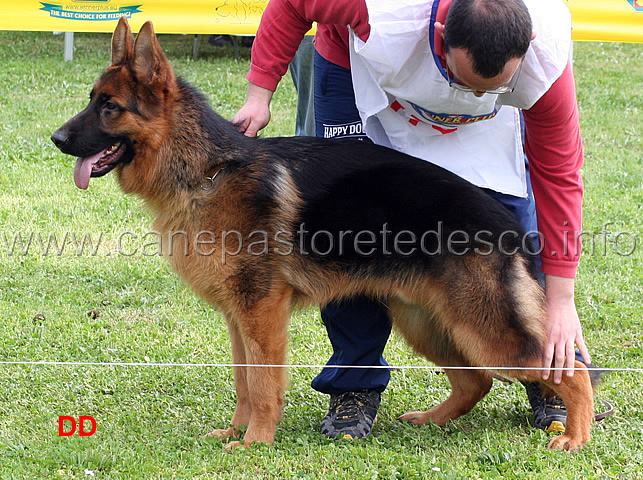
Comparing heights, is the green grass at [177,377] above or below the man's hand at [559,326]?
below

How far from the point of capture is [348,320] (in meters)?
3.66

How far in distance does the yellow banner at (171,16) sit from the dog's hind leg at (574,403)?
22.1 feet

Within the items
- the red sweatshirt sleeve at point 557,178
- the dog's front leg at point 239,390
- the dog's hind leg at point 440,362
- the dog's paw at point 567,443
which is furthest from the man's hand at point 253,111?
the dog's paw at point 567,443

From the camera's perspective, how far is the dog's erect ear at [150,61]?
9.80ft

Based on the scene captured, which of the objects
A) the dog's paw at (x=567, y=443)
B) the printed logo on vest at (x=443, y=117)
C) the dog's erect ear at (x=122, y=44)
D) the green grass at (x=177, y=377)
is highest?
the dog's erect ear at (x=122, y=44)

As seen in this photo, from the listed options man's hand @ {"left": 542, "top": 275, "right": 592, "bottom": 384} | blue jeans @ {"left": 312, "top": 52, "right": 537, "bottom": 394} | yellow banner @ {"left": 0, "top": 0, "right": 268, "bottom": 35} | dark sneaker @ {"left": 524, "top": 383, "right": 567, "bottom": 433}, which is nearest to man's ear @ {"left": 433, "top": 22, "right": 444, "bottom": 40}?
blue jeans @ {"left": 312, "top": 52, "right": 537, "bottom": 394}

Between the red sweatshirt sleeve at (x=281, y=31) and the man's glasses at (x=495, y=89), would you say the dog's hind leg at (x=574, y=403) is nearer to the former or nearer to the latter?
the man's glasses at (x=495, y=89)

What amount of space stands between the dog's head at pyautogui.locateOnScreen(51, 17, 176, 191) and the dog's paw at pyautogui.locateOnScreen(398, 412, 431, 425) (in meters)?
1.83

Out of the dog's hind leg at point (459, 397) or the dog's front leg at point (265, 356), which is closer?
the dog's front leg at point (265, 356)

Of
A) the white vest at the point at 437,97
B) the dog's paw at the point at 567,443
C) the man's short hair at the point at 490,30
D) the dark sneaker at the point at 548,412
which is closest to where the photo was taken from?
the man's short hair at the point at 490,30

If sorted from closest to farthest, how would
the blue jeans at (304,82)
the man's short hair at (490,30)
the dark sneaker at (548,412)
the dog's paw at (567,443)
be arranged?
the man's short hair at (490,30) < the dog's paw at (567,443) < the dark sneaker at (548,412) < the blue jeans at (304,82)

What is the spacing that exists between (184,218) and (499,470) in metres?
1.72

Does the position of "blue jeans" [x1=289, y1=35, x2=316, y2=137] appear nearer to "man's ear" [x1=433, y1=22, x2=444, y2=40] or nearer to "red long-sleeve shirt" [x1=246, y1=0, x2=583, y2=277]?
"red long-sleeve shirt" [x1=246, y1=0, x2=583, y2=277]

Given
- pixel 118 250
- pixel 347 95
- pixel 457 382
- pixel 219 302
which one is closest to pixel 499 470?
pixel 457 382
